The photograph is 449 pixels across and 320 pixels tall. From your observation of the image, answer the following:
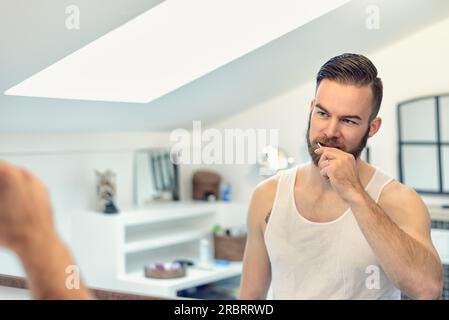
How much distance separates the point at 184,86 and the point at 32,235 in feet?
2.79

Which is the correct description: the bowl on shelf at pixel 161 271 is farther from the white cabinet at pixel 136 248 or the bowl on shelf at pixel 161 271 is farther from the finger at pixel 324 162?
the finger at pixel 324 162

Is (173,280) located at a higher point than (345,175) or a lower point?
lower

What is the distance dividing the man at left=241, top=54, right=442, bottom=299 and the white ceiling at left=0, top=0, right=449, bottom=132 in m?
0.19

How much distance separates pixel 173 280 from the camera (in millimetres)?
1393

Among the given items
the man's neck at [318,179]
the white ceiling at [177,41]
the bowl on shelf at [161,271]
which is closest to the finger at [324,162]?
the man's neck at [318,179]

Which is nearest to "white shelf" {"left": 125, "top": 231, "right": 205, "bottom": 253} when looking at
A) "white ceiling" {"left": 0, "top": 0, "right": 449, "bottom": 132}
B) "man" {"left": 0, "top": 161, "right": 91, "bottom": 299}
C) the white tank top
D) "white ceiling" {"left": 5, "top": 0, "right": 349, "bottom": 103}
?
"white ceiling" {"left": 0, "top": 0, "right": 449, "bottom": 132}

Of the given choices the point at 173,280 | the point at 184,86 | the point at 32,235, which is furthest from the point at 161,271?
the point at 32,235

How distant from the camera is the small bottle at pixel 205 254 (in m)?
1.51

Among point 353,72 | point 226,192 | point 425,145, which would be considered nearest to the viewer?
point 353,72

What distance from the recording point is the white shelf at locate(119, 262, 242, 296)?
1.34 m

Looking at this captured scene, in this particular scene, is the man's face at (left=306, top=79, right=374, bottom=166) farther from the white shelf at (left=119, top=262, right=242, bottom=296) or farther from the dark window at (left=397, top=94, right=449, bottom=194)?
the white shelf at (left=119, top=262, right=242, bottom=296)

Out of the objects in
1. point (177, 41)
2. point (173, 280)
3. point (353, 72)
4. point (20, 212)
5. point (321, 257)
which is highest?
point (177, 41)

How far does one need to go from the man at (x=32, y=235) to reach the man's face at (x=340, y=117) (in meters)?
0.53

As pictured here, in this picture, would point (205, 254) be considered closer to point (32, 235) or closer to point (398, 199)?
point (398, 199)
